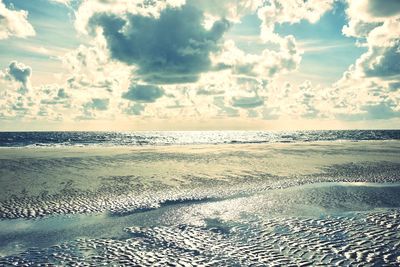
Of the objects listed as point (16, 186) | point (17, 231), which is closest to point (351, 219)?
point (17, 231)

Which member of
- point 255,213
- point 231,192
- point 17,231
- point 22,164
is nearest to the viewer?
point 17,231

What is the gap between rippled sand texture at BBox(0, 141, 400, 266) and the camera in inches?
531

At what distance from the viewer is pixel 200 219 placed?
1888 cm

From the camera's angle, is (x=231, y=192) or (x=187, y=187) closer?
(x=231, y=192)

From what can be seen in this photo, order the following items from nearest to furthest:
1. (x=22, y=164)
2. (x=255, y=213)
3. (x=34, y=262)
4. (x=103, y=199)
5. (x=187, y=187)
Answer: (x=34, y=262)
(x=255, y=213)
(x=103, y=199)
(x=187, y=187)
(x=22, y=164)

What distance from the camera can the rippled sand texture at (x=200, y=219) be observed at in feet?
44.3

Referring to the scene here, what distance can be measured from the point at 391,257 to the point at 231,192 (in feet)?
47.8

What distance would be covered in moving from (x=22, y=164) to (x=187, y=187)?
92.9ft

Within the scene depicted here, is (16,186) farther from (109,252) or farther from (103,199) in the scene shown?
(109,252)

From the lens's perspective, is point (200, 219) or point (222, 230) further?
point (200, 219)

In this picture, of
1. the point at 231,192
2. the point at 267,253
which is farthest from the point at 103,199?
the point at 267,253

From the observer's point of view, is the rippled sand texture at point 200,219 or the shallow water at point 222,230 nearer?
the rippled sand texture at point 200,219

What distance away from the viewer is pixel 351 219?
18688 millimetres

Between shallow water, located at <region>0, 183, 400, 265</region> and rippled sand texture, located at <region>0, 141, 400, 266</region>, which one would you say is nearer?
rippled sand texture, located at <region>0, 141, 400, 266</region>
